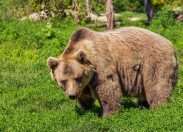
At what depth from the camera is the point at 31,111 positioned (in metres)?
8.85

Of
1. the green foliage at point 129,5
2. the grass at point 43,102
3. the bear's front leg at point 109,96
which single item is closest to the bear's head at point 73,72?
the bear's front leg at point 109,96

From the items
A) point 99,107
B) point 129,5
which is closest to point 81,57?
point 99,107

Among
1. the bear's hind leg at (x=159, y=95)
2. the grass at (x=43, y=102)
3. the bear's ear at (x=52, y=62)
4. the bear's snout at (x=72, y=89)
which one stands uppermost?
the bear's ear at (x=52, y=62)

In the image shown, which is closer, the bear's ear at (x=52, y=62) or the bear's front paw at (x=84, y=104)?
the bear's ear at (x=52, y=62)

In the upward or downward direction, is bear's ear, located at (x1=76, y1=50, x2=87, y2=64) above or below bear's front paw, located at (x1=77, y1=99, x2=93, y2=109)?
above

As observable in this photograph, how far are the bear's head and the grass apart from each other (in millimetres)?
568

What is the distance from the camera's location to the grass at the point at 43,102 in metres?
7.50

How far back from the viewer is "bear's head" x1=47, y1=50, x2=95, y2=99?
739cm

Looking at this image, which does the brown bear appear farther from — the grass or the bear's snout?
the grass

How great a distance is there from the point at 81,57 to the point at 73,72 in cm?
26

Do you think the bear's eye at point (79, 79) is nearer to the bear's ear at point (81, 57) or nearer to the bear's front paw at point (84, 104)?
the bear's ear at point (81, 57)

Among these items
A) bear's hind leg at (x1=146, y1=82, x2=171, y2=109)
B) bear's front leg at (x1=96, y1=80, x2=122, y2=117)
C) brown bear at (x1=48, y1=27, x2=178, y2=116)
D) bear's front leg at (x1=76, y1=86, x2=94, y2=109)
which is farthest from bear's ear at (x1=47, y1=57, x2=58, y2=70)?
bear's hind leg at (x1=146, y1=82, x2=171, y2=109)

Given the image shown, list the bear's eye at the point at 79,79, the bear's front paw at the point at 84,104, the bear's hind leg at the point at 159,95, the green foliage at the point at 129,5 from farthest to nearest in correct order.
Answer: the green foliage at the point at 129,5, the bear's front paw at the point at 84,104, the bear's hind leg at the point at 159,95, the bear's eye at the point at 79,79

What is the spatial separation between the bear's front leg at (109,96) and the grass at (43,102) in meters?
0.14
